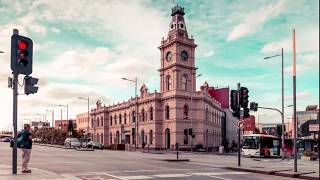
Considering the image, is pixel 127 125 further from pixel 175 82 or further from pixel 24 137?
pixel 24 137

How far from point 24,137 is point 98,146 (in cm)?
5837

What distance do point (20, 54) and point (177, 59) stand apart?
5894cm

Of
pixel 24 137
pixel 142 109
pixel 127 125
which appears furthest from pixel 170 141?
pixel 24 137

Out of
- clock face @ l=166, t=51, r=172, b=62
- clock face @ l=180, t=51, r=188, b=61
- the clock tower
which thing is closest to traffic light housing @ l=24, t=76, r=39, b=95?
the clock tower

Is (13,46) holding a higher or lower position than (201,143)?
higher

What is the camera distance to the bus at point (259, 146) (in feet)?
155

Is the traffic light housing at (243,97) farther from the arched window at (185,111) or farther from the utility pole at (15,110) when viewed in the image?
the arched window at (185,111)

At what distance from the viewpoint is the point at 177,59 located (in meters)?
72.9

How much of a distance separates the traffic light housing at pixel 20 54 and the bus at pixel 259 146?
3639cm

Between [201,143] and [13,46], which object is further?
[201,143]

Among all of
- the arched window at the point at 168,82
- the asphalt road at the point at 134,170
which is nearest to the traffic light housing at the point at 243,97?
the asphalt road at the point at 134,170

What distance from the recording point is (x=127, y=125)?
8762 centimetres

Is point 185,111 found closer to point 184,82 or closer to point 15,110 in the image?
point 184,82

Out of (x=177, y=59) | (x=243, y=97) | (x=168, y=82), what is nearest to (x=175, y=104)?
(x=168, y=82)
